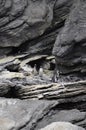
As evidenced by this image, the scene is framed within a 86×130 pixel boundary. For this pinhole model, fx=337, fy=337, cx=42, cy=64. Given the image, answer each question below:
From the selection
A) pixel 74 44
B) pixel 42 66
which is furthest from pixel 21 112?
pixel 42 66

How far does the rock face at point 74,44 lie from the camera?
481 inches

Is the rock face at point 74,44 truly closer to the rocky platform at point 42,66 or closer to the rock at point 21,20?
the rocky platform at point 42,66

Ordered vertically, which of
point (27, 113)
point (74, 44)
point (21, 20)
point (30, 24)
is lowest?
point (27, 113)

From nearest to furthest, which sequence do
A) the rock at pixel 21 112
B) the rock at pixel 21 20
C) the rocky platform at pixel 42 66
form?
the rock at pixel 21 112, the rocky platform at pixel 42 66, the rock at pixel 21 20

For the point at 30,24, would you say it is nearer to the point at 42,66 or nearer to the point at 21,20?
the point at 21,20

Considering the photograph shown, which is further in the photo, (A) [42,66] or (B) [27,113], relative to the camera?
(A) [42,66]

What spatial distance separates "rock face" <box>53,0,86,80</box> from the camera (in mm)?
12227

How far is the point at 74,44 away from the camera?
484 inches

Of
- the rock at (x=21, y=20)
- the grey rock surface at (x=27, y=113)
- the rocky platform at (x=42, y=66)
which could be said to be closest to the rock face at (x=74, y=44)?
the rocky platform at (x=42, y=66)

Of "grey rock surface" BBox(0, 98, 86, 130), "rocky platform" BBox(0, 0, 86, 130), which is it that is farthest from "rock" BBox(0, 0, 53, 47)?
"grey rock surface" BBox(0, 98, 86, 130)

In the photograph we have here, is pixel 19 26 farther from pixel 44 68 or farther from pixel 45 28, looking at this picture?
pixel 44 68

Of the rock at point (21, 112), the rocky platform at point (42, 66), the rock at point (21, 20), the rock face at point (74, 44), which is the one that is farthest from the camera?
the rock at point (21, 20)

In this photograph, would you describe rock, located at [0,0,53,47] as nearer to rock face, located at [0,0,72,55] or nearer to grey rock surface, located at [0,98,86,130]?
rock face, located at [0,0,72,55]

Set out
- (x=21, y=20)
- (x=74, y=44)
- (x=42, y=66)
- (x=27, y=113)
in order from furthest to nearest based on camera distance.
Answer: (x=42, y=66), (x=21, y=20), (x=74, y=44), (x=27, y=113)
